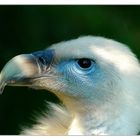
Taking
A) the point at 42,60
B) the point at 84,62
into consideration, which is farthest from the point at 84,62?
the point at 42,60

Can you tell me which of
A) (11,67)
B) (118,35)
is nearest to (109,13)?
(118,35)

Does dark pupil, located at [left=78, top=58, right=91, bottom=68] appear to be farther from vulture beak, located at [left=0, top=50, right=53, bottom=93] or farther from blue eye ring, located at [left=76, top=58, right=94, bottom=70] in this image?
vulture beak, located at [left=0, top=50, right=53, bottom=93]

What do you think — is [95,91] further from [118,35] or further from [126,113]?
[118,35]

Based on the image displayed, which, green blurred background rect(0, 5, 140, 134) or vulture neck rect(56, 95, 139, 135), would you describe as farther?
green blurred background rect(0, 5, 140, 134)

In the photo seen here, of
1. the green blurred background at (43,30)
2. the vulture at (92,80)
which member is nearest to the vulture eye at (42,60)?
the vulture at (92,80)

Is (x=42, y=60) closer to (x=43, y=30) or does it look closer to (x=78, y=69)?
(x=78, y=69)

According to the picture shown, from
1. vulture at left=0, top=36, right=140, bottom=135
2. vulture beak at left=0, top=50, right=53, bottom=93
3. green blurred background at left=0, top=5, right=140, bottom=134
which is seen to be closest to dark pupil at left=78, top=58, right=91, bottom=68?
vulture at left=0, top=36, right=140, bottom=135

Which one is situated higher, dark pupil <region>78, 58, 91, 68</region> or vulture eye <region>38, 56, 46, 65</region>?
vulture eye <region>38, 56, 46, 65</region>
